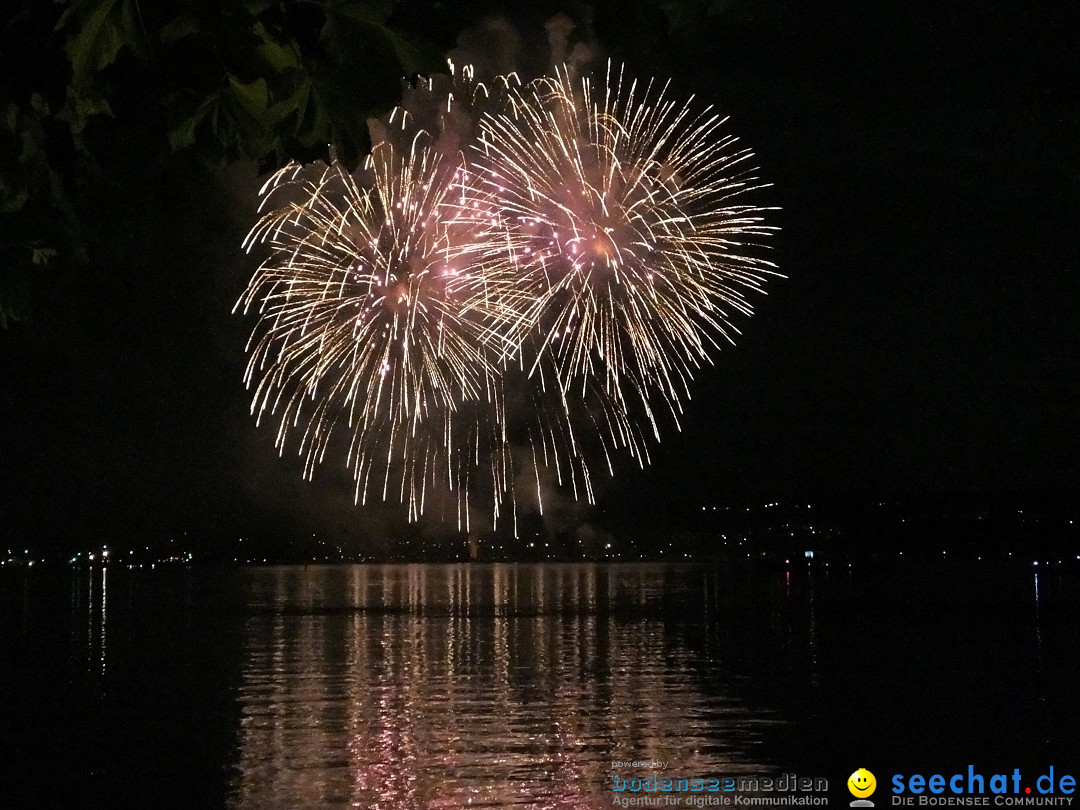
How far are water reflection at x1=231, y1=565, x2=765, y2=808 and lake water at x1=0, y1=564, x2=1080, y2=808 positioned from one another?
0.06 meters

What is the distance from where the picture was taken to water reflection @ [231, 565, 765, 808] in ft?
43.5

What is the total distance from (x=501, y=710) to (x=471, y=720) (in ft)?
4.12

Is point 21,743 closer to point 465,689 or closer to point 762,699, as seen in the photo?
point 465,689

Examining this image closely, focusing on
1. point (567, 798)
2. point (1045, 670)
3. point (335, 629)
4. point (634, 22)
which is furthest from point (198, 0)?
point (335, 629)

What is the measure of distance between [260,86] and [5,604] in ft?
249

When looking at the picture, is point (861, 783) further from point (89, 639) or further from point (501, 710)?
point (89, 639)

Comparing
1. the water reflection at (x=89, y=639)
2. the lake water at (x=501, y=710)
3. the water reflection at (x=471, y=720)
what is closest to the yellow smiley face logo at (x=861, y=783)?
the lake water at (x=501, y=710)

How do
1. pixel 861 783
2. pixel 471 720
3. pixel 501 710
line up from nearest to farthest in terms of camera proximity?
pixel 861 783
pixel 471 720
pixel 501 710

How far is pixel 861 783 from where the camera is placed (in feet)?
45.1

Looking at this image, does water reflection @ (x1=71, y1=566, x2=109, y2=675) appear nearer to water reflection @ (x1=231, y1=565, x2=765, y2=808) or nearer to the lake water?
the lake water

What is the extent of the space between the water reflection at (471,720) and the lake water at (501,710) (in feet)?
0.21

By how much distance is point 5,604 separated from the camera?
73750 mm

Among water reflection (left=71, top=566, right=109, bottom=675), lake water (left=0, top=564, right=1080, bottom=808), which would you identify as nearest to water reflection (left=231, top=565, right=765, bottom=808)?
lake water (left=0, top=564, right=1080, bottom=808)

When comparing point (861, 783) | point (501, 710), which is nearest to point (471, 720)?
point (501, 710)
